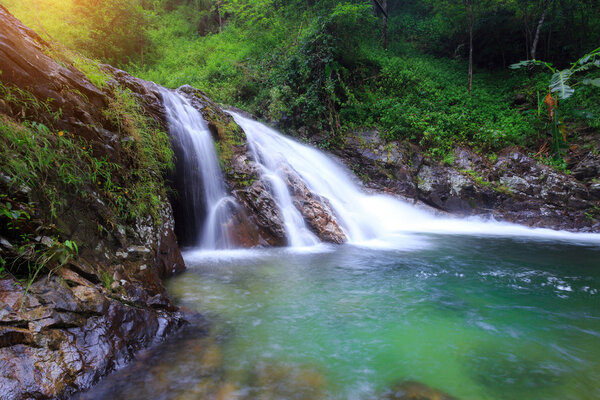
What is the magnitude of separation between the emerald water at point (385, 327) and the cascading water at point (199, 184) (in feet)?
2.49

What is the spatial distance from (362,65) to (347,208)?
8.21m

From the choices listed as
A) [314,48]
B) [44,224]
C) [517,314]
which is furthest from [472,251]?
[314,48]

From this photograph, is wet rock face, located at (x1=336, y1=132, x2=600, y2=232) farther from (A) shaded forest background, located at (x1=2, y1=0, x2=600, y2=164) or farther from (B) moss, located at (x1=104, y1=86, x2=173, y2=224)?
(B) moss, located at (x1=104, y1=86, x2=173, y2=224)

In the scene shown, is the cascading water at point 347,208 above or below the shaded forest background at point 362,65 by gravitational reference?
below

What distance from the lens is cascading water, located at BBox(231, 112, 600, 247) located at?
285 inches

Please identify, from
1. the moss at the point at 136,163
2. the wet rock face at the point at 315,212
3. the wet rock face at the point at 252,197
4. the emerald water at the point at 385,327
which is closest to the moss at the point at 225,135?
the wet rock face at the point at 252,197

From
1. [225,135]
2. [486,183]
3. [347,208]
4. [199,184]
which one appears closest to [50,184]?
[199,184]

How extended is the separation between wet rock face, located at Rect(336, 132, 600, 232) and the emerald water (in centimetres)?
490

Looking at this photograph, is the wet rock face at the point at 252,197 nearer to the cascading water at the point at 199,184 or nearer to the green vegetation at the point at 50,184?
the cascading water at the point at 199,184

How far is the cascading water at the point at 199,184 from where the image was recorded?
6.26m

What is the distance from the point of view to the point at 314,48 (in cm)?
1236

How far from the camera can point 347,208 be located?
860 cm

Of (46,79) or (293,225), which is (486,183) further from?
(46,79)

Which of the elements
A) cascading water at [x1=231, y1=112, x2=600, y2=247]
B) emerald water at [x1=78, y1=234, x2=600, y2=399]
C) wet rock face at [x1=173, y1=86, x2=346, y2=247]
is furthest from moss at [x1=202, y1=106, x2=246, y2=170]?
emerald water at [x1=78, y1=234, x2=600, y2=399]
